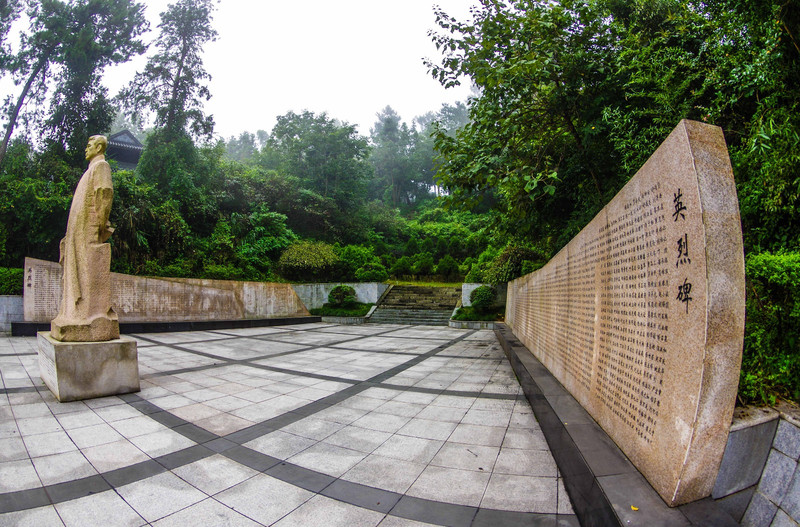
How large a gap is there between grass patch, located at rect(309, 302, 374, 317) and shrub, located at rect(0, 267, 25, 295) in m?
A: 9.42

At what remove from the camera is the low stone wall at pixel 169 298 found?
915 cm

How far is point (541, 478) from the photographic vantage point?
8.18 feet

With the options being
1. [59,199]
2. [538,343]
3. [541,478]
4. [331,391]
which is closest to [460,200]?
[538,343]

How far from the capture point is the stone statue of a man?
435 cm

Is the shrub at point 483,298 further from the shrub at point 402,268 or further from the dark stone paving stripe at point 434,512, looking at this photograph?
the dark stone paving stripe at point 434,512

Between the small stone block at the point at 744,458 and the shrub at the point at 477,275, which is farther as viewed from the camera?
the shrub at the point at 477,275

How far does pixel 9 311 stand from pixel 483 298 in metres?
14.7

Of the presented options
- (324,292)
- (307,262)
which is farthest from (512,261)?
(307,262)

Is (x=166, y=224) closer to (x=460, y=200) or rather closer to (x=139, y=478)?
(x=460, y=200)

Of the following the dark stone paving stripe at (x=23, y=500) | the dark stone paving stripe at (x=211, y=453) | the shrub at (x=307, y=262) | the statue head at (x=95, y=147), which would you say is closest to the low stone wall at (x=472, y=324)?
the shrub at (x=307, y=262)

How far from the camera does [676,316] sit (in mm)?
1868

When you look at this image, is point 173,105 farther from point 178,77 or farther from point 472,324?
point 472,324

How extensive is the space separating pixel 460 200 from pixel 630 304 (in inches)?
149

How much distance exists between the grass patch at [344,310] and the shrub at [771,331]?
14.3 metres
